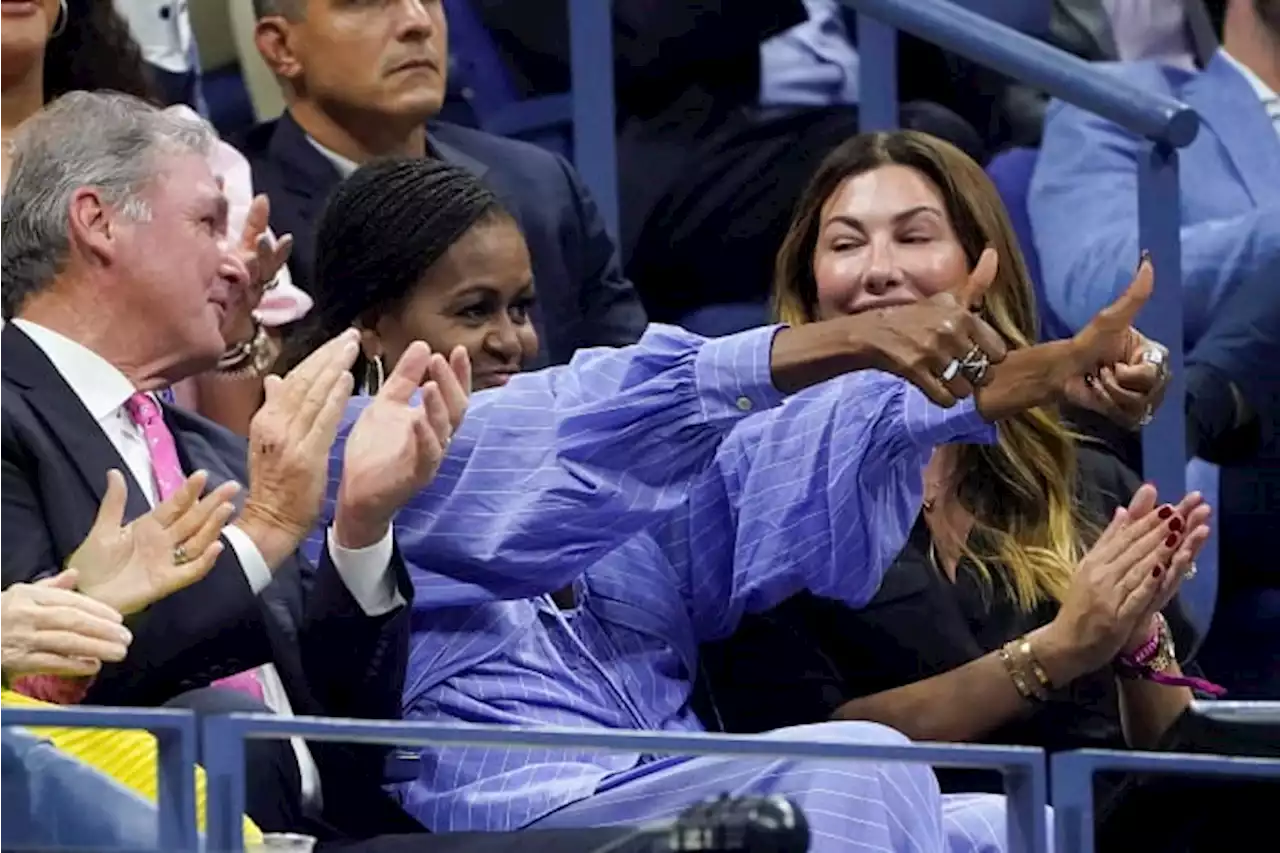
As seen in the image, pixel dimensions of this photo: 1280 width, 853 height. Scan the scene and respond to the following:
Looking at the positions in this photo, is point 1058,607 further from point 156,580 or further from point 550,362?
point 156,580

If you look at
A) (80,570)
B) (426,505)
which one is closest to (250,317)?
(426,505)

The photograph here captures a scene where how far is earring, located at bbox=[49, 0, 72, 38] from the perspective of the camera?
403 cm

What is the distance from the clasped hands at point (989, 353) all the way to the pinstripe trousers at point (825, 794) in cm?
35

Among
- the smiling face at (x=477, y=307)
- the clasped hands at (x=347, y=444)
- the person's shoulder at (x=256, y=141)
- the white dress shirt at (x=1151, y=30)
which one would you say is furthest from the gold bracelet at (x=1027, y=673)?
the white dress shirt at (x=1151, y=30)

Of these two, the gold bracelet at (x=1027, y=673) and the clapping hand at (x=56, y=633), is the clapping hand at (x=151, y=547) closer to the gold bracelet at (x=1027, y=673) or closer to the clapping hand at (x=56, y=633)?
the clapping hand at (x=56, y=633)

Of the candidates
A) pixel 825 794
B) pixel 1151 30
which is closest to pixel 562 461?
pixel 825 794

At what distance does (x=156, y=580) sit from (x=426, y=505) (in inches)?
16.5

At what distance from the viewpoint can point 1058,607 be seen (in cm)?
381

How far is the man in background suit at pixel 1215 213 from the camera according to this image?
4492 millimetres

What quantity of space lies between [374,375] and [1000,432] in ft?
2.51

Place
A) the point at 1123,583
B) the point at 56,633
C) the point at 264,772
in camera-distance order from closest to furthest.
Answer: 1. the point at 264,772
2. the point at 56,633
3. the point at 1123,583

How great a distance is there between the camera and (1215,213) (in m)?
4.70

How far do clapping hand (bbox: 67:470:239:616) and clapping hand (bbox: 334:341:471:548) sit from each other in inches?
6.0

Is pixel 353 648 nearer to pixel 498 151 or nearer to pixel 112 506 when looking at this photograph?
pixel 112 506
